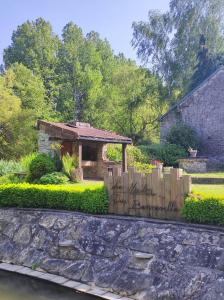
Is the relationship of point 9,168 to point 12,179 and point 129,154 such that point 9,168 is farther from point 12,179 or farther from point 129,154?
point 129,154

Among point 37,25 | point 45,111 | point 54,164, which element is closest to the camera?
point 54,164

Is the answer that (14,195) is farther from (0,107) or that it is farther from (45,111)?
(45,111)

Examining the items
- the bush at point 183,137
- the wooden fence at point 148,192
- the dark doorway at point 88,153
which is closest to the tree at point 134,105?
the bush at point 183,137

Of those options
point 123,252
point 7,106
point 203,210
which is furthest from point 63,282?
point 7,106

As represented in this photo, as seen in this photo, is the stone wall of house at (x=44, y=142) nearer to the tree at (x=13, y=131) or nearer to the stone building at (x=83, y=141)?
the stone building at (x=83, y=141)

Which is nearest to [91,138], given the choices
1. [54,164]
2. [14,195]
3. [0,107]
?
[54,164]

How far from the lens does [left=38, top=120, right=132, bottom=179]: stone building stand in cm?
1675

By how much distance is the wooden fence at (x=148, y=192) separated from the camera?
8.59 meters

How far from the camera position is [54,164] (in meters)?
15.4

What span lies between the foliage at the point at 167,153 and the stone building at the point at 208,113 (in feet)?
7.72

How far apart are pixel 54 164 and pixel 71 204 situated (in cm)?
532

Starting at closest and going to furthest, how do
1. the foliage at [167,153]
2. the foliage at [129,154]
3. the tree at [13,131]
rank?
the foliage at [129,154]
the foliage at [167,153]
the tree at [13,131]

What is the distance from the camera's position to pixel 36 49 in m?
40.5

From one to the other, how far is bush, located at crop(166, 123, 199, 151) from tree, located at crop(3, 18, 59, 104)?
1829 cm
